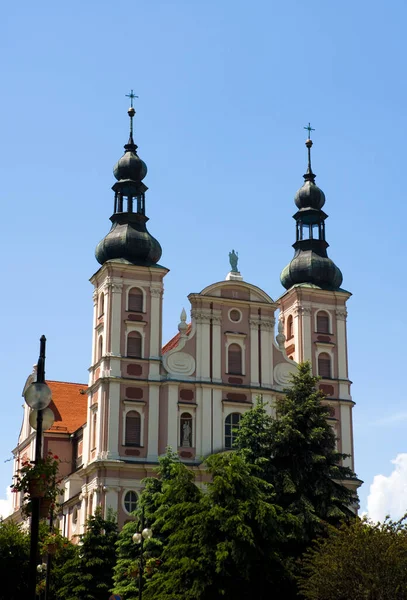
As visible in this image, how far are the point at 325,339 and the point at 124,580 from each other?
23.3 meters

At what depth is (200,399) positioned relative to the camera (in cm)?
5238

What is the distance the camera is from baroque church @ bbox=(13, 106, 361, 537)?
5097 centimetres

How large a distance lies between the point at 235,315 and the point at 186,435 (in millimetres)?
6960

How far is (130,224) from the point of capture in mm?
54938

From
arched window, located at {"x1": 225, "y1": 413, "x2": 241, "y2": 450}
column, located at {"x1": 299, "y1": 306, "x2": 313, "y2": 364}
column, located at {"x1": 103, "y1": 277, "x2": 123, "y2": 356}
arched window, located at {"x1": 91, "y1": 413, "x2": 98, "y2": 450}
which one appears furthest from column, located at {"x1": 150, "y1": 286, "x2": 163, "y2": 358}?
column, located at {"x1": 299, "y1": 306, "x2": 313, "y2": 364}

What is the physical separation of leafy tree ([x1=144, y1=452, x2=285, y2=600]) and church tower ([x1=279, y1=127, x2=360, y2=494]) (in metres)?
21.8

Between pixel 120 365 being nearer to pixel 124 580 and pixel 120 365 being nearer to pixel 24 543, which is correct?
pixel 24 543

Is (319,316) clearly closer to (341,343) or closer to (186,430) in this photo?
(341,343)

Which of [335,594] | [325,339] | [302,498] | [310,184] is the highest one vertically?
[310,184]

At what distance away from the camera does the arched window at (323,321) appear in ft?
190

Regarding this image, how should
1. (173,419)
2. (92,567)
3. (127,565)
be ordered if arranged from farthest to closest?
(173,419)
(92,567)
(127,565)

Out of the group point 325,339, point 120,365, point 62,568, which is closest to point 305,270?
point 325,339

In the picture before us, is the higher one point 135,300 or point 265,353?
point 135,300

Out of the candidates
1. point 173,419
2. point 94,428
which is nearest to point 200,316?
point 173,419
